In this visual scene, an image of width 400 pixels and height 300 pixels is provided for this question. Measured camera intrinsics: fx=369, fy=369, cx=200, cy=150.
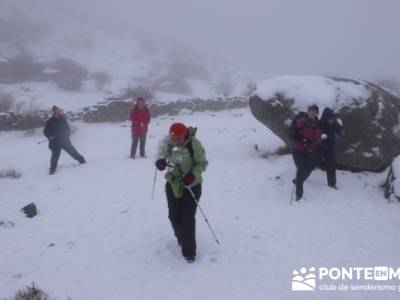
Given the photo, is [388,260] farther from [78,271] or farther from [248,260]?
[78,271]

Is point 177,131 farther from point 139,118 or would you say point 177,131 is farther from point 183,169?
point 139,118

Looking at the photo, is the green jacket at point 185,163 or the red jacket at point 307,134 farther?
the red jacket at point 307,134

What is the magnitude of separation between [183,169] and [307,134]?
12.6 feet

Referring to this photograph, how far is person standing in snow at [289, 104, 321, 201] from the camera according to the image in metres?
8.58

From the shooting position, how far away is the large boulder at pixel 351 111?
10.1m

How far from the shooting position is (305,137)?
8.60 metres

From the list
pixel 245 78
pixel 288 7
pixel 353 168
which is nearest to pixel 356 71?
pixel 245 78

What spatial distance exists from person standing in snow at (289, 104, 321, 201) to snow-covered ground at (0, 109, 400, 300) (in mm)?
948

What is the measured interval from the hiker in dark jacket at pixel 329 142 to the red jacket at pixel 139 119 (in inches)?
235

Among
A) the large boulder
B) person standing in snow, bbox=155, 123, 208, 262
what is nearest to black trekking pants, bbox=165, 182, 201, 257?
person standing in snow, bbox=155, 123, 208, 262

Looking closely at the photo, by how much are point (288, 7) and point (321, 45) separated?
3118 cm

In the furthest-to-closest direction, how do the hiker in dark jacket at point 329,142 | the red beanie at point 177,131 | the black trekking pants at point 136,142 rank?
the black trekking pants at point 136,142
the hiker in dark jacket at point 329,142
the red beanie at point 177,131

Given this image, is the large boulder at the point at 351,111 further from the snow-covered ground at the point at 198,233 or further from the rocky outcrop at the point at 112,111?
the rocky outcrop at the point at 112,111

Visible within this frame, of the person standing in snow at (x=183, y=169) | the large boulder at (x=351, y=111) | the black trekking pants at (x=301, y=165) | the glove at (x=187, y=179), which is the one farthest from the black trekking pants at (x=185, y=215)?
the large boulder at (x=351, y=111)
